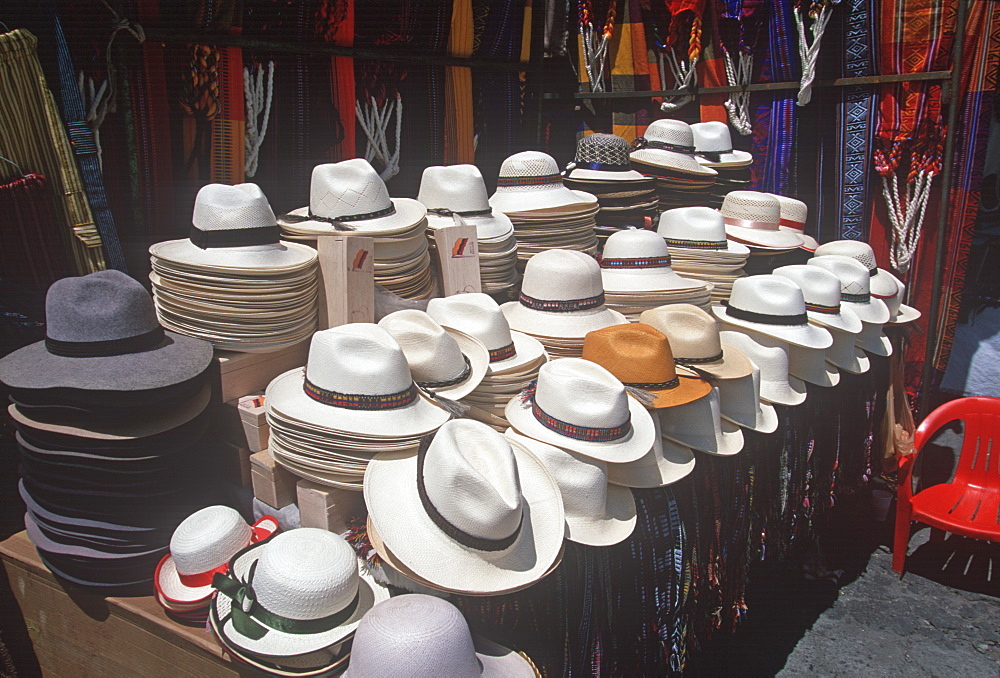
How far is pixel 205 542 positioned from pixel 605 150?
3.42 metres

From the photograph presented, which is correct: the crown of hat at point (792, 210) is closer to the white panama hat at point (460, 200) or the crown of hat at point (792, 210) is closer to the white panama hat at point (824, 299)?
the white panama hat at point (824, 299)

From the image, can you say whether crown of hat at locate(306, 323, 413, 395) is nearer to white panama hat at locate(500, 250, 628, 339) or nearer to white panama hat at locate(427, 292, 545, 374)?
white panama hat at locate(427, 292, 545, 374)

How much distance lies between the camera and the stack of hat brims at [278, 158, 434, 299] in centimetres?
283

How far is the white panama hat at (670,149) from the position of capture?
4.63m

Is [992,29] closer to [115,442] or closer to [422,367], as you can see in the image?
[422,367]

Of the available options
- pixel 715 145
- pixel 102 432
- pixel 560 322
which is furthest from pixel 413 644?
pixel 715 145

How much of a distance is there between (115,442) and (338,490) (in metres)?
0.67

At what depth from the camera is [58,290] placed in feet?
6.70

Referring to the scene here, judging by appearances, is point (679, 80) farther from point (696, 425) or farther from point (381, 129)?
point (696, 425)

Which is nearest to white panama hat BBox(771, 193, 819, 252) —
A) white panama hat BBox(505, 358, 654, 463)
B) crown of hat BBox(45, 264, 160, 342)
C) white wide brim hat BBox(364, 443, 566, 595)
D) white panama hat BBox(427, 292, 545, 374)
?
white panama hat BBox(427, 292, 545, 374)

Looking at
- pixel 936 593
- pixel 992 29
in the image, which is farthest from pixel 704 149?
pixel 936 593

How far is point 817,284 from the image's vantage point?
371cm

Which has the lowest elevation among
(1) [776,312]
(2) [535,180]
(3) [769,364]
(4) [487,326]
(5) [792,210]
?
(3) [769,364]

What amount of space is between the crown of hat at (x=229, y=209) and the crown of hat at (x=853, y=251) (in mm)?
3586
